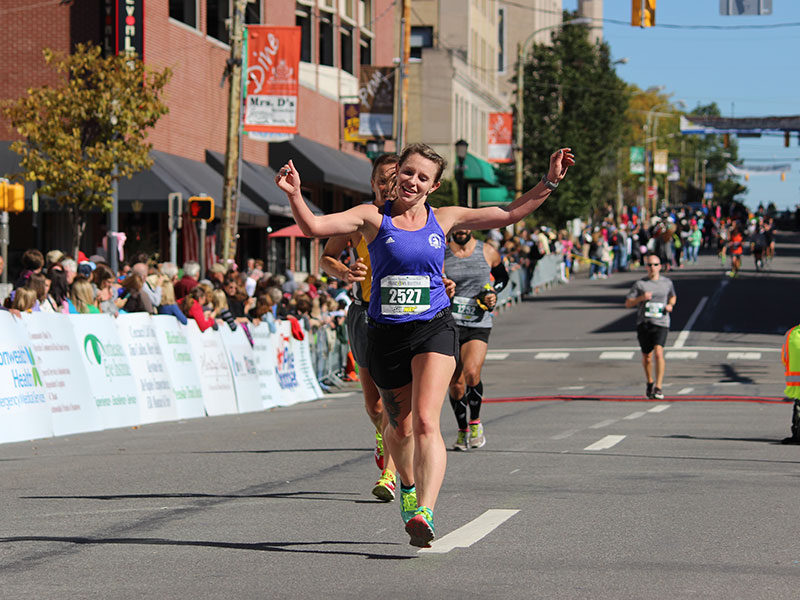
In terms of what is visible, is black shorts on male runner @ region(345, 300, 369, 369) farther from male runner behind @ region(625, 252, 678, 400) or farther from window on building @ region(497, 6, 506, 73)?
window on building @ region(497, 6, 506, 73)

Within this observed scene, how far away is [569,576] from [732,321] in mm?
32199

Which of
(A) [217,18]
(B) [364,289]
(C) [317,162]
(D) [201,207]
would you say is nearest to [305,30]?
(C) [317,162]

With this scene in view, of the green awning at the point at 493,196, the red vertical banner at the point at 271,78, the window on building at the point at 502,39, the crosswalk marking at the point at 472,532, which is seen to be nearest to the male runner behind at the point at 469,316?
the crosswalk marking at the point at 472,532

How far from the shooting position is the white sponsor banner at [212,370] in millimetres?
18703

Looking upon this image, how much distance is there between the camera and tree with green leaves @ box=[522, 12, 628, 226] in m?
66.1

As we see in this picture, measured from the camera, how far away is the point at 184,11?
36.3 meters

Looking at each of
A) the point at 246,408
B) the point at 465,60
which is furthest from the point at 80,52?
the point at 465,60

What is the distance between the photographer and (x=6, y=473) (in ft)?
37.1

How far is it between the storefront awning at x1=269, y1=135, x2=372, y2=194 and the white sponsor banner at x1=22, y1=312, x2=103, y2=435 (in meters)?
24.8

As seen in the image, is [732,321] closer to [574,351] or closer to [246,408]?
[574,351]

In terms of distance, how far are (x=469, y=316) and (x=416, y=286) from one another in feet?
17.2

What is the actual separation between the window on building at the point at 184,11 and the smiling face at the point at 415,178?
2911cm

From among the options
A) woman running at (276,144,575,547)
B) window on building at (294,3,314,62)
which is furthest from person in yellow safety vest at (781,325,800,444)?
window on building at (294,3,314,62)

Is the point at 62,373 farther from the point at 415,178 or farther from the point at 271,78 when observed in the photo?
the point at 271,78
